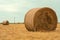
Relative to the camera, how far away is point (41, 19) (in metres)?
13.2

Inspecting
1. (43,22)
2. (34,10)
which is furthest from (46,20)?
(34,10)

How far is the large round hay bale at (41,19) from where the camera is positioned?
1273 cm

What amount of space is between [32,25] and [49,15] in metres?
1.56

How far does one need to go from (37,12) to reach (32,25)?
89cm

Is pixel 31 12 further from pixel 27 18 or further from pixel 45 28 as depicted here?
pixel 45 28

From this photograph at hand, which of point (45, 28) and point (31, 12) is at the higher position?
point (31, 12)

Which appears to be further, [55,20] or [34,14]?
[55,20]

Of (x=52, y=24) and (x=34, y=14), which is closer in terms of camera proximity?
(x=34, y=14)

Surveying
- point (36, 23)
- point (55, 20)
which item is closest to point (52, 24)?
point (55, 20)

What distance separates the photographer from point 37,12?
41.7 ft

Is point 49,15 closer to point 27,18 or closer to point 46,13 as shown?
point 46,13

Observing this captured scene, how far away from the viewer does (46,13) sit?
44.0 ft

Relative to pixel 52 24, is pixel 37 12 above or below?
above

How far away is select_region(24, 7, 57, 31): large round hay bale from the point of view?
12727 mm
